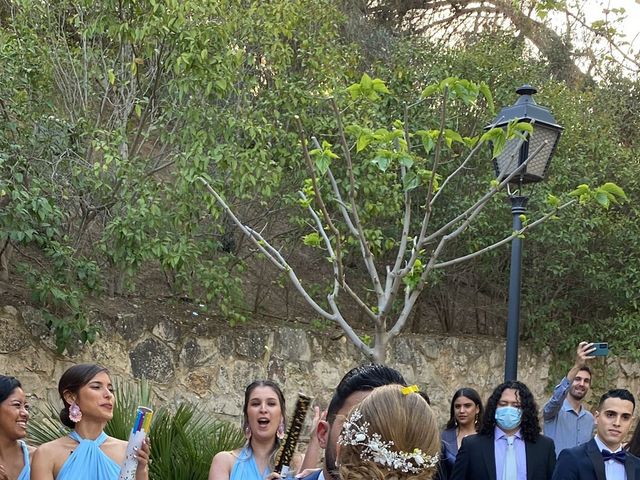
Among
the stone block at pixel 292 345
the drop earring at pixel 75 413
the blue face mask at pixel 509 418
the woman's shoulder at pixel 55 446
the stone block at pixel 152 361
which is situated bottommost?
the woman's shoulder at pixel 55 446

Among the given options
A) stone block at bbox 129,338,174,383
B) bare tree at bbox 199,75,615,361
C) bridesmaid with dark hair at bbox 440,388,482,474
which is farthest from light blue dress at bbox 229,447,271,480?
stone block at bbox 129,338,174,383

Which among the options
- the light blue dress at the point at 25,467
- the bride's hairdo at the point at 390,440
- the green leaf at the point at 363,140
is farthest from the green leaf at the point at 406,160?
the bride's hairdo at the point at 390,440

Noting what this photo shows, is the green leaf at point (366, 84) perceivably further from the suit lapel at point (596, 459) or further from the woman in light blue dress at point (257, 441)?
the suit lapel at point (596, 459)

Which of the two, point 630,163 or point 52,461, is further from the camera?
point 630,163

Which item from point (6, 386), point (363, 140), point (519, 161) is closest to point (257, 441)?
point (6, 386)

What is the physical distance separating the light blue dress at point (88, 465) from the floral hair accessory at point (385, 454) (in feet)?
9.72

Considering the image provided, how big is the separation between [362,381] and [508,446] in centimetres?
384

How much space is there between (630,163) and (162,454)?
9.24 m

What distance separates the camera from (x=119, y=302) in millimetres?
10992

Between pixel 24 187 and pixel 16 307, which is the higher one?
pixel 24 187

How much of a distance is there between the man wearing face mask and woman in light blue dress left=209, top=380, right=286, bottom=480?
1.60m

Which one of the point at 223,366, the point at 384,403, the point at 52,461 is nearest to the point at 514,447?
the point at 52,461

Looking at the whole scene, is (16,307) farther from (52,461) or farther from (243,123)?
(52,461)

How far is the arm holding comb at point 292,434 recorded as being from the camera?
159 inches
